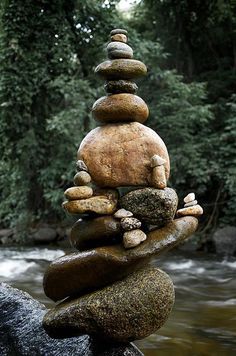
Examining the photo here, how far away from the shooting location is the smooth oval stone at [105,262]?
306 centimetres

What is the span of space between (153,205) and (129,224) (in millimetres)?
205

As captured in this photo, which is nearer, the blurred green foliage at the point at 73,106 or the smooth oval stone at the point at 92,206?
the smooth oval stone at the point at 92,206

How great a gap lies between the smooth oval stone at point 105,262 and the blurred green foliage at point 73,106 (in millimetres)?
6793

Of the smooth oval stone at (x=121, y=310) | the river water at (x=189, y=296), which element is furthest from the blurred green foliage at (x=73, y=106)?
the smooth oval stone at (x=121, y=310)

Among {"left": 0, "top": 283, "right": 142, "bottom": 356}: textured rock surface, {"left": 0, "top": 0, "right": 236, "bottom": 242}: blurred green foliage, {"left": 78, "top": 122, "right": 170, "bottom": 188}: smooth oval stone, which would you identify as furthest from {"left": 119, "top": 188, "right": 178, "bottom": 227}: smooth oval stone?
{"left": 0, "top": 0, "right": 236, "bottom": 242}: blurred green foliage

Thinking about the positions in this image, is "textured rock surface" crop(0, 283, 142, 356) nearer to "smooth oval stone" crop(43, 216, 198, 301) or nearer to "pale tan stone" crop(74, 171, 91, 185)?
"smooth oval stone" crop(43, 216, 198, 301)

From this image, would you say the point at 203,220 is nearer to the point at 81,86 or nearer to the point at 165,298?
the point at 81,86

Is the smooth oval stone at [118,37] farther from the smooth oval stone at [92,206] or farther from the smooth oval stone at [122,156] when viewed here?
the smooth oval stone at [92,206]

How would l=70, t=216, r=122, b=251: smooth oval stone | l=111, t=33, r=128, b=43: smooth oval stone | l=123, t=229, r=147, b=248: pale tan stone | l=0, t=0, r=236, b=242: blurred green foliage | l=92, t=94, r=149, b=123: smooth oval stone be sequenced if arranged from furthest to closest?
l=0, t=0, r=236, b=242: blurred green foliage
l=111, t=33, r=128, b=43: smooth oval stone
l=92, t=94, r=149, b=123: smooth oval stone
l=70, t=216, r=122, b=251: smooth oval stone
l=123, t=229, r=147, b=248: pale tan stone

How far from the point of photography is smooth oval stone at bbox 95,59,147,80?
11.3 feet

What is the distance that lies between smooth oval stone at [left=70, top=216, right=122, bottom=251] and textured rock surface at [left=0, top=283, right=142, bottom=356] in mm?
677

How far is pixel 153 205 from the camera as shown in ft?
10.3

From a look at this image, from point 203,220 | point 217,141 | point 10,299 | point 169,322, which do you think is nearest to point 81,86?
point 217,141

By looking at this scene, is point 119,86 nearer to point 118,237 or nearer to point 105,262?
point 118,237
